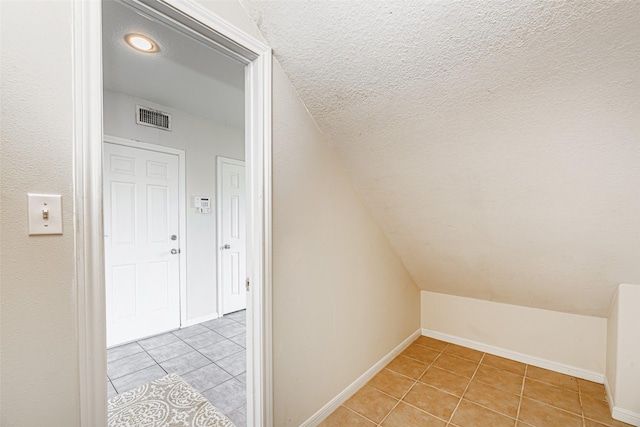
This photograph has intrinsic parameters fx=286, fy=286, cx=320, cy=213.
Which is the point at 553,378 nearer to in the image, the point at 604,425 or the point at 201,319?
the point at 604,425

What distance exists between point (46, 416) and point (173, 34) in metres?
1.97

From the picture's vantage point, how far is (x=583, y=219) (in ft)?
5.22

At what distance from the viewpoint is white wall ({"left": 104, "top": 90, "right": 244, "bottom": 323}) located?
3.19 m

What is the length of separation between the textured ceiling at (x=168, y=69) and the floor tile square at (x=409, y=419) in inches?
95.3

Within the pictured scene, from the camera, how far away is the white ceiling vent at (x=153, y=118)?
2.89m

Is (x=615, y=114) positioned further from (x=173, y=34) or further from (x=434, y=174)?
(x=173, y=34)

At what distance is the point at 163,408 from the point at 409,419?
5.38 feet

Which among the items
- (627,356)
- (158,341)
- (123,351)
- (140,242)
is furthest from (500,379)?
(140,242)

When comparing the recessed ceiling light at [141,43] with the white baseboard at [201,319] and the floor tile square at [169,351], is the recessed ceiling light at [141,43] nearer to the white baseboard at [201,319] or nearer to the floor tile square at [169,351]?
the floor tile square at [169,351]

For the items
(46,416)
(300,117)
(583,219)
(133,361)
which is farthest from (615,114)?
(133,361)

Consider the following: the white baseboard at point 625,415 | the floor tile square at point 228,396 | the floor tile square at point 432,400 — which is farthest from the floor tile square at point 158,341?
the white baseboard at point 625,415

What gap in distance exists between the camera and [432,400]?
2012 millimetres

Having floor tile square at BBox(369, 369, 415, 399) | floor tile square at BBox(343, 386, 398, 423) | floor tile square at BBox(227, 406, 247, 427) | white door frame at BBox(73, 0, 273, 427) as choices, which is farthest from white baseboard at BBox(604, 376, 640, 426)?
floor tile square at BBox(227, 406, 247, 427)

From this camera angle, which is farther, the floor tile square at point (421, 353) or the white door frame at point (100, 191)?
the floor tile square at point (421, 353)
